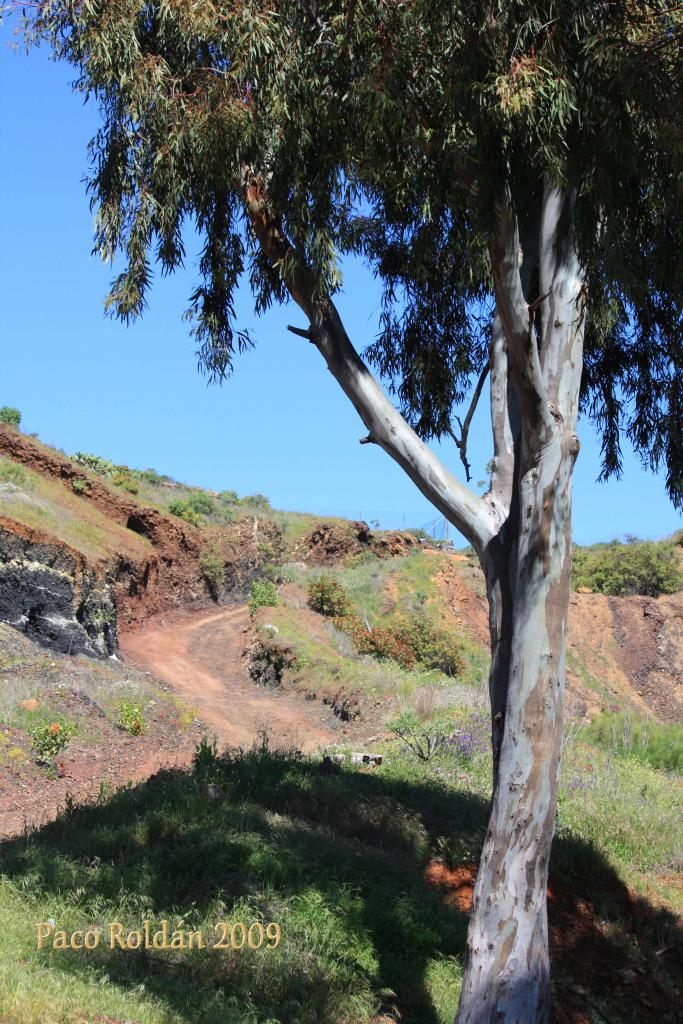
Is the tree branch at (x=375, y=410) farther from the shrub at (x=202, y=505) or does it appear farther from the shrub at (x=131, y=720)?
the shrub at (x=202, y=505)

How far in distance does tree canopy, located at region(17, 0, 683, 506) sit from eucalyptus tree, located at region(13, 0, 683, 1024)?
0.02 metres

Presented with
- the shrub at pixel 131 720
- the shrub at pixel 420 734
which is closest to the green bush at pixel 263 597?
the shrub at pixel 420 734

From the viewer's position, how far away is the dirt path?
1755 cm

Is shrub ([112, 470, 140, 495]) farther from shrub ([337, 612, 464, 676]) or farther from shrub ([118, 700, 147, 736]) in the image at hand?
shrub ([118, 700, 147, 736])

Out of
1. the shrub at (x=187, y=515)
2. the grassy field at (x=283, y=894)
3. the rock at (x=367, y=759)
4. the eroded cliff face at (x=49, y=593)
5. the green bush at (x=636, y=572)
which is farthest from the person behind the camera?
the green bush at (x=636, y=572)

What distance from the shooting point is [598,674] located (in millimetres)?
27828

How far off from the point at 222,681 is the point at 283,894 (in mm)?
15439

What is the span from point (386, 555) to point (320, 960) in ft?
107

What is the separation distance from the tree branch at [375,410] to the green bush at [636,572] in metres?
28.4

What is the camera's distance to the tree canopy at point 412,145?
245 inches

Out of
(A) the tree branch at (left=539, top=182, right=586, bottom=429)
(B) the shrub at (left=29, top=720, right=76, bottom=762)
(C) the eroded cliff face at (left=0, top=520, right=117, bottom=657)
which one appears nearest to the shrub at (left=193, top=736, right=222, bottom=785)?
(B) the shrub at (left=29, top=720, right=76, bottom=762)

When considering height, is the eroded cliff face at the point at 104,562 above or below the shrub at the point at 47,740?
above

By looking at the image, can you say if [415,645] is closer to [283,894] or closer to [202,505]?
[202,505]

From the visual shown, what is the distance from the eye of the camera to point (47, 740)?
1249 centimetres
